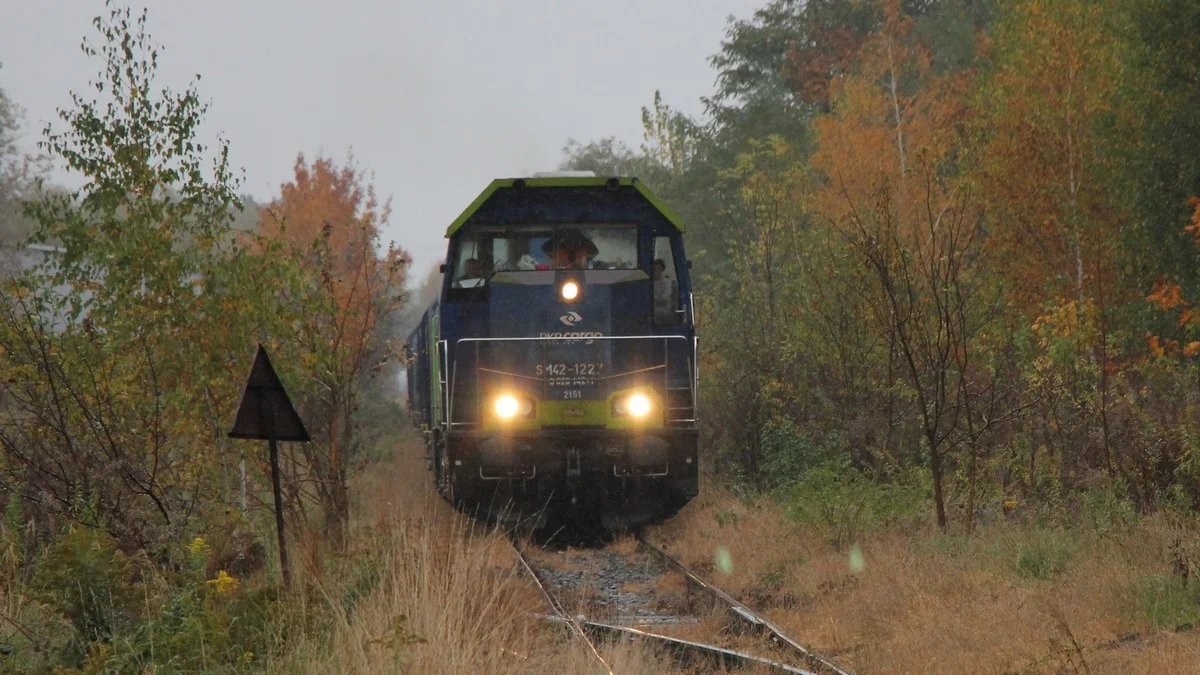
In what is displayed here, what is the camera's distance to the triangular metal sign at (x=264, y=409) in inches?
301

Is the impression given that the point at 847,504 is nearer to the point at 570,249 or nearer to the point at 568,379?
the point at 568,379

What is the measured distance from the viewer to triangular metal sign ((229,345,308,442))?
765 cm

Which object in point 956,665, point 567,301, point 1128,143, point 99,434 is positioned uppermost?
point 1128,143

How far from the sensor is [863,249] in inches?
457

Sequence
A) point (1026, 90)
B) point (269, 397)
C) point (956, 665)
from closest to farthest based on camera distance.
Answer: point (956, 665)
point (269, 397)
point (1026, 90)

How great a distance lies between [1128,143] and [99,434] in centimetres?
1622

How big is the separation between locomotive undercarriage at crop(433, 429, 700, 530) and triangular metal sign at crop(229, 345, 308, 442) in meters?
4.59

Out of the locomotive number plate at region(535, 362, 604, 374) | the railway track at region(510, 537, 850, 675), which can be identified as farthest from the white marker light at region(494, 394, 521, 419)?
the railway track at region(510, 537, 850, 675)

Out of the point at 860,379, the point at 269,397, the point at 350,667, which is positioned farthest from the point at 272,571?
the point at 860,379

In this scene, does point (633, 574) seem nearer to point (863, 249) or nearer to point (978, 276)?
point (863, 249)

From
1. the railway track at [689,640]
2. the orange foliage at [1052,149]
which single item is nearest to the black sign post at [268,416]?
the railway track at [689,640]

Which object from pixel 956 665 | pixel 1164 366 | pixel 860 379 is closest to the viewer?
pixel 956 665

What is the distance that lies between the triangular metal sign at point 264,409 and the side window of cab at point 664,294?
566cm

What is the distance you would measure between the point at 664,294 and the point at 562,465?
80.7 inches
